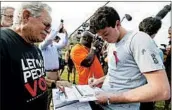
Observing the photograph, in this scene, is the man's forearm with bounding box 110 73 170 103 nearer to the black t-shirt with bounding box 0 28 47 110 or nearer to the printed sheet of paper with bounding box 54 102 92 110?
the printed sheet of paper with bounding box 54 102 92 110

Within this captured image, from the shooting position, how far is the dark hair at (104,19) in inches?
82.3

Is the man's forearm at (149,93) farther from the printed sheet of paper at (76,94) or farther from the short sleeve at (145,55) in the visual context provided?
the printed sheet of paper at (76,94)

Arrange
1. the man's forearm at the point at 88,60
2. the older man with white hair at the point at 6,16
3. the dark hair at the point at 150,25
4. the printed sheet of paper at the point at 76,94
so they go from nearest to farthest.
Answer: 1. the printed sheet of paper at the point at 76,94
2. the older man with white hair at the point at 6,16
3. the dark hair at the point at 150,25
4. the man's forearm at the point at 88,60

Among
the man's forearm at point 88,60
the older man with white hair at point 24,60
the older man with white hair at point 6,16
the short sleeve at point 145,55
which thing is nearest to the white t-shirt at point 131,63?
the short sleeve at point 145,55

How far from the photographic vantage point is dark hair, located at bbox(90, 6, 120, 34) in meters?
2.09

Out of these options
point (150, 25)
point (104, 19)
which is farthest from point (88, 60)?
point (104, 19)

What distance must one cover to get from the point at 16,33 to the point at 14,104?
45 centimetres

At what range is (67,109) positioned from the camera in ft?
6.19

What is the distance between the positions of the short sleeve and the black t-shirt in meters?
0.66

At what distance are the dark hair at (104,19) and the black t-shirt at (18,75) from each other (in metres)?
0.48

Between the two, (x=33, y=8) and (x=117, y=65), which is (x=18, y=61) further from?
(x=117, y=65)

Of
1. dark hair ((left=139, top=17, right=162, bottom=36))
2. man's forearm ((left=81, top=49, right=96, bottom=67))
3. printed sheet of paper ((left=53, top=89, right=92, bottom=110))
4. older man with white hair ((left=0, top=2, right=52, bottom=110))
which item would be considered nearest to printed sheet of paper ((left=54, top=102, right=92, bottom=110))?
printed sheet of paper ((left=53, top=89, right=92, bottom=110))

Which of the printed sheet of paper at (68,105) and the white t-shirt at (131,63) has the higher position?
the white t-shirt at (131,63)

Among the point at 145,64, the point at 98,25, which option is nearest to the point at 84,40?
the point at 98,25
